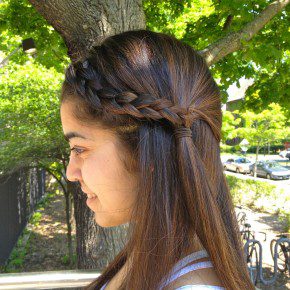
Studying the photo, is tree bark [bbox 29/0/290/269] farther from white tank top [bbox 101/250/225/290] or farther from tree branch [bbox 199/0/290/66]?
white tank top [bbox 101/250/225/290]

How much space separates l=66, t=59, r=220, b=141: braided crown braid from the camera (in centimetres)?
93

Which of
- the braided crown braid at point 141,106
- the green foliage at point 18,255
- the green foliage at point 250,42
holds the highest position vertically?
the green foliage at point 250,42

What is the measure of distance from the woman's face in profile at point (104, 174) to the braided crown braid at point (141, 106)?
0.07 meters

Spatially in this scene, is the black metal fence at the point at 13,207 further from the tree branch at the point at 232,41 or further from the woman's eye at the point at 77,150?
the woman's eye at the point at 77,150

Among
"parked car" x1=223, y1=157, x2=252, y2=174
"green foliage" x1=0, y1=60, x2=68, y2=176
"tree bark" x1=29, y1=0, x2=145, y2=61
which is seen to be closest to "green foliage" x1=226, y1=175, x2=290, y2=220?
"green foliage" x1=0, y1=60, x2=68, y2=176

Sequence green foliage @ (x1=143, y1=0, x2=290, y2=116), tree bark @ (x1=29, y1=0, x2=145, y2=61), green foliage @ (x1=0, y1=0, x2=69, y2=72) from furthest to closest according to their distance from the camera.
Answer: green foliage @ (x1=0, y1=0, x2=69, y2=72) → green foliage @ (x1=143, y1=0, x2=290, y2=116) → tree bark @ (x1=29, y1=0, x2=145, y2=61)

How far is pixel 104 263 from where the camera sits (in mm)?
3086

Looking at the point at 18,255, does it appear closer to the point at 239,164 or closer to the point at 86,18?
the point at 86,18

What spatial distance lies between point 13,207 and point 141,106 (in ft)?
25.4

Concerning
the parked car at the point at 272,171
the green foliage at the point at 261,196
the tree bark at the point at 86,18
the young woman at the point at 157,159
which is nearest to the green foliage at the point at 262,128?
the green foliage at the point at 261,196

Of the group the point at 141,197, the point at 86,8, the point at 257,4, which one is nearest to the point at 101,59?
the point at 141,197

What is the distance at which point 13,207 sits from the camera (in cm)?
809

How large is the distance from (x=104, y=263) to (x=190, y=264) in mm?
2315

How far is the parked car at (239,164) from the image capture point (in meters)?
26.9
